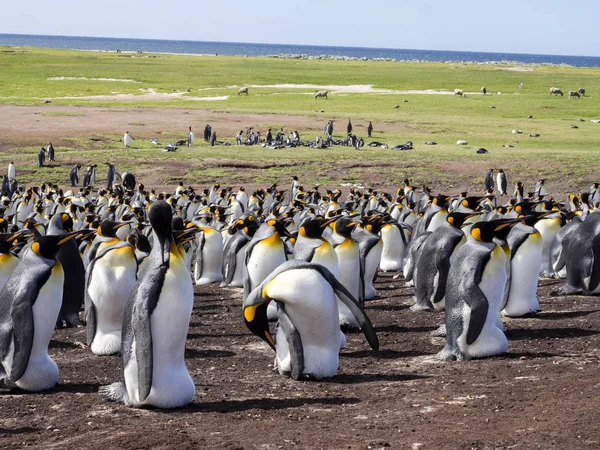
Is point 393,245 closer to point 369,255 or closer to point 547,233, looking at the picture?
point 547,233

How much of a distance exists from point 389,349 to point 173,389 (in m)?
2.73

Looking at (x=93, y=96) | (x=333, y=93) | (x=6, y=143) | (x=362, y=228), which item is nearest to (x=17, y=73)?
(x=93, y=96)

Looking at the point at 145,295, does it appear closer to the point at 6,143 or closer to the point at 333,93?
the point at 6,143

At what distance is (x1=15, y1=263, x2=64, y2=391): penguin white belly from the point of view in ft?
21.7

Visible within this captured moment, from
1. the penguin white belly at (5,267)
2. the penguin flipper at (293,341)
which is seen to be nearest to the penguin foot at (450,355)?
the penguin flipper at (293,341)

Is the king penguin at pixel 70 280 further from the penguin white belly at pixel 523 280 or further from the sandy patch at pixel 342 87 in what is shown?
the sandy patch at pixel 342 87

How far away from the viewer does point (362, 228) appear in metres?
12.2

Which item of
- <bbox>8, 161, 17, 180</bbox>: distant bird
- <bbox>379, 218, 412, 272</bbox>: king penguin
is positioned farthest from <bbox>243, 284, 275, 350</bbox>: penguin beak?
<bbox>8, 161, 17, 180</bbox>: distant bird

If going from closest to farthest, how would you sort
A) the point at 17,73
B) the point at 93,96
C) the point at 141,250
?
the point at 141,250
the point at 93,96
the point at 17,73

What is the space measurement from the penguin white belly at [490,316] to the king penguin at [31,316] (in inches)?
134

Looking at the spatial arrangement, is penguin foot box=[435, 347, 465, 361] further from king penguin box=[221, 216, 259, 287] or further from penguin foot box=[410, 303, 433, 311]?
king penguin box=[221, 216, 259, 287]

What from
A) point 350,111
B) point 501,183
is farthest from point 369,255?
point 350,111

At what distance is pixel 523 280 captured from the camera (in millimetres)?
9344

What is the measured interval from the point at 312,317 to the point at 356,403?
93cm
